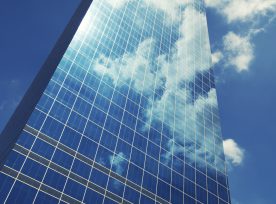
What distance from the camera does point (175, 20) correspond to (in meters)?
132

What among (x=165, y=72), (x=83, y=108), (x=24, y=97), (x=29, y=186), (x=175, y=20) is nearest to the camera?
(x=29, y=186)

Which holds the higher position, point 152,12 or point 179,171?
point 152,12

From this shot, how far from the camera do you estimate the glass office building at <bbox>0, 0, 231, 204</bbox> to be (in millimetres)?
59256

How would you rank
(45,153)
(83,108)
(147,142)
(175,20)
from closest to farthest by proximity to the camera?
(45,153) → (83,108) → (147,142) → (175,20)

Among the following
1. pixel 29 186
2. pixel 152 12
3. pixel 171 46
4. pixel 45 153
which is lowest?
pixel 29 186

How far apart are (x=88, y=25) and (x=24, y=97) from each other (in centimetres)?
2277

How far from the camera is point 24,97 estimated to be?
86125mm

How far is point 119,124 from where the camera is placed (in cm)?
7669

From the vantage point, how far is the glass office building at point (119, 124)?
59.3m

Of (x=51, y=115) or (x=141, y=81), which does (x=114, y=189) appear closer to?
(x=51, y=115)

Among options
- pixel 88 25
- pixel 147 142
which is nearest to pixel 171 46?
pixel 88 25

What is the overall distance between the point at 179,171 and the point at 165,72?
31.4m

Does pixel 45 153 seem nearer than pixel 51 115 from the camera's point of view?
Yes

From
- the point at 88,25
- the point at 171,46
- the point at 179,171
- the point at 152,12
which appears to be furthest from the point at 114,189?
the point at 152,12
